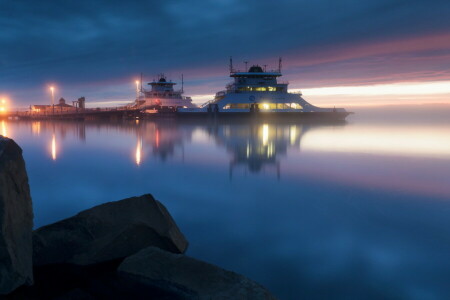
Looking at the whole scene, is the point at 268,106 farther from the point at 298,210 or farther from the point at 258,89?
the point at 298,210

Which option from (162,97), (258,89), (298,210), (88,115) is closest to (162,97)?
(162,97)

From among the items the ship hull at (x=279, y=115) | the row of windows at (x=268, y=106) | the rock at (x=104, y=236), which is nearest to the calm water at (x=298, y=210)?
the rock at (x=104, y=236)

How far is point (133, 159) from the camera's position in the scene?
19.0 metres

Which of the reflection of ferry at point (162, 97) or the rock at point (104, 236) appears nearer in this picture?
the rock at point (104, 236)

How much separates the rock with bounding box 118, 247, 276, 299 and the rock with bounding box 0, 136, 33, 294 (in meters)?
1.29

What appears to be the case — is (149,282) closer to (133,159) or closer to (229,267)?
(229,267)

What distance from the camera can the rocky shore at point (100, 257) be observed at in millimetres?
4121

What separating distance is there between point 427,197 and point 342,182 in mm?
2980

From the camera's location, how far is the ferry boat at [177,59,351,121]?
60500 millimetres

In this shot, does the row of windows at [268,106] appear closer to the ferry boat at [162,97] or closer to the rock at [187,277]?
the ferry boat at [162,97]

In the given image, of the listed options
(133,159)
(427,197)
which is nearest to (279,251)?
(427,197)

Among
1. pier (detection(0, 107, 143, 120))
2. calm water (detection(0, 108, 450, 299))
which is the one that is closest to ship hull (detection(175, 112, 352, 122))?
pier (detection(0, 107, 143, 120))

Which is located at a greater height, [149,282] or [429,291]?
[149,282]

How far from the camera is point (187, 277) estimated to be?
423cm
